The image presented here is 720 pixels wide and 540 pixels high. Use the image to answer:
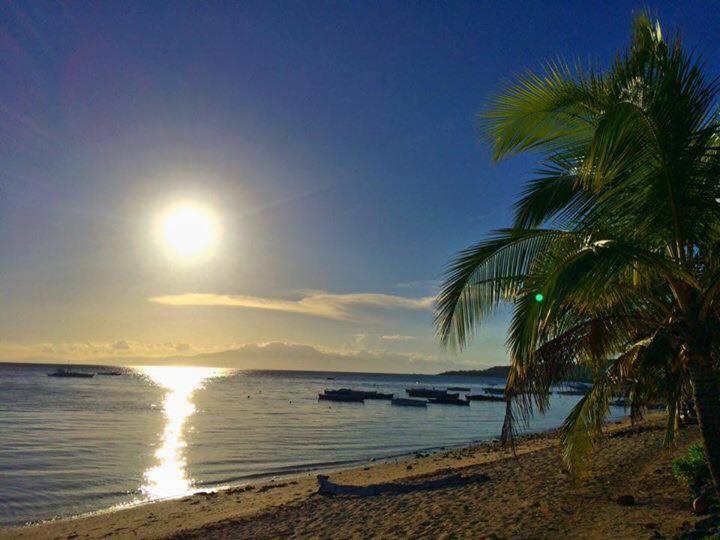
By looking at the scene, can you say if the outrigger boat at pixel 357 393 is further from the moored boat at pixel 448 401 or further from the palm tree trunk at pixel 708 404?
the palm tree trunk at pixel 708 404

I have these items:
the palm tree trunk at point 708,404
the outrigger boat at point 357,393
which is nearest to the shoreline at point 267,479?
the palm tree trunk at point 708,404

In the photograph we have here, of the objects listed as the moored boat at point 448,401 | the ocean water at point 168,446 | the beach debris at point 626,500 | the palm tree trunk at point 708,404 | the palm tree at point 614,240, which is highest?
the palm tree at point 614,240

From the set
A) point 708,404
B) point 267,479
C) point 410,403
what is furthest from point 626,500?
point 410,403

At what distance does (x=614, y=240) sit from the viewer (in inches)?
196

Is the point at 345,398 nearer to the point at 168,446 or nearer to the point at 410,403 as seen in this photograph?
the point at 410,403

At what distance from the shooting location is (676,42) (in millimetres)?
5352

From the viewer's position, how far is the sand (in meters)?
7.81

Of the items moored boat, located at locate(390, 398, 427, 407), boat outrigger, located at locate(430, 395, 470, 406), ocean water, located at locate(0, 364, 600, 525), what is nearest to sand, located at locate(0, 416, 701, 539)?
ocean water, located at locate(0, 364, 600, 525)

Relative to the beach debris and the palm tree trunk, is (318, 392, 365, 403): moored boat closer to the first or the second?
the beach debris

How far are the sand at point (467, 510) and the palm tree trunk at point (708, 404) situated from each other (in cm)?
159

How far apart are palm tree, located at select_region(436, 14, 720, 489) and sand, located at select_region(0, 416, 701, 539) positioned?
2210 millimetres

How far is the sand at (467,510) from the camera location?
7.81 meters

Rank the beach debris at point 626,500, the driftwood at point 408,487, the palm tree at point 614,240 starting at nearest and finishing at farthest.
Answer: the palm tree at point 614,240
the beach debris at point 626,500
the driftwood at point 408,487

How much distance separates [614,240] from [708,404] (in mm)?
2241
